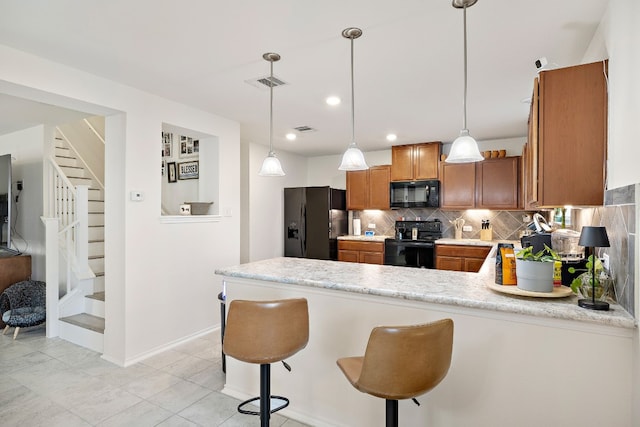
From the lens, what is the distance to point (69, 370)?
2877 mm

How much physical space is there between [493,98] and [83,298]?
15.9 ft

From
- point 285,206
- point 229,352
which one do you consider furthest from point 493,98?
point 285,206

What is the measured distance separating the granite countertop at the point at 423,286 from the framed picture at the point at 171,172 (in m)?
3.03

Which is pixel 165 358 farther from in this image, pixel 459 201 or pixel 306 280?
pixel 459 201

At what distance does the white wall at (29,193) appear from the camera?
4.44m

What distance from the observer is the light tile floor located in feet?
7.22

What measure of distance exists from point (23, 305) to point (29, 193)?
1660 millimetres

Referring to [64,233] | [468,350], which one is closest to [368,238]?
[468,350]

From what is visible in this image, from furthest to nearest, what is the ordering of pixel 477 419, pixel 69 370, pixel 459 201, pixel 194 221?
pixel 459 201 < pixel 194 221 < pixel 69 370 < pixel 477 419

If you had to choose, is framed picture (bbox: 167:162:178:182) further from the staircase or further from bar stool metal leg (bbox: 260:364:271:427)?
bar stool metal leg (bbox: 260:364:271:427)

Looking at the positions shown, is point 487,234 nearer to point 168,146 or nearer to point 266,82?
point 266,82

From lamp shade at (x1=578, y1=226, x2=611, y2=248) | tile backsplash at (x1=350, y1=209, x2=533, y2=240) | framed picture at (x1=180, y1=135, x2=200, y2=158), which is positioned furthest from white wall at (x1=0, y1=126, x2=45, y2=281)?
lamp shade at (x1=578, y1=226, x2=611, y2=248)

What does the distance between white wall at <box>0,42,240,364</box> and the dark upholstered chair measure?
1.26 metres

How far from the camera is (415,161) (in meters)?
5.30
